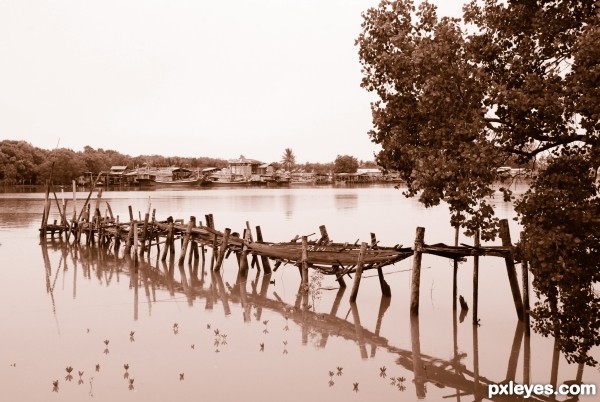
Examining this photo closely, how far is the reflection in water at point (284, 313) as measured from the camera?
11398mm

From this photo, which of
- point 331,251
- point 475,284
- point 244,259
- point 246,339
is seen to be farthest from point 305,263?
point 475,284

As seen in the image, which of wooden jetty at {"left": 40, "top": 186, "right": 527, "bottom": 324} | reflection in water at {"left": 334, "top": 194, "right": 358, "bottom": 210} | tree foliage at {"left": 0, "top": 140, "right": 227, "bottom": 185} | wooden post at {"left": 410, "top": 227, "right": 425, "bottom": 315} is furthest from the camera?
tree foliage at {"left": 0, "top": 140, "right": 227, "bottom": 185}

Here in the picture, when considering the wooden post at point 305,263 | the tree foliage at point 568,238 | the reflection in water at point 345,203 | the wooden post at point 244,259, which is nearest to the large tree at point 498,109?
the tree foliage at point 568,238

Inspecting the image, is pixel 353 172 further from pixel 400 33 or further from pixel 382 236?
pixel 400 33

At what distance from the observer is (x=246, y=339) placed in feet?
44.7

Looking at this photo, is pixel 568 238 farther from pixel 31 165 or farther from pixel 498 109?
pixel 31 165

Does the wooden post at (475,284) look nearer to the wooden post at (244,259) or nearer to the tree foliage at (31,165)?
the wooden post at (244,259)

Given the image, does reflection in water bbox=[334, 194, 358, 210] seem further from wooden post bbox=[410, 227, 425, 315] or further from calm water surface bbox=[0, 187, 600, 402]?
wooden post bbox=[410, 227, 425, 315]

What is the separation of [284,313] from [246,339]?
288cm

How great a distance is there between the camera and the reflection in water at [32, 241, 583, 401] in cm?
1140

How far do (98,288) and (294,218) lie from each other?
111 ft

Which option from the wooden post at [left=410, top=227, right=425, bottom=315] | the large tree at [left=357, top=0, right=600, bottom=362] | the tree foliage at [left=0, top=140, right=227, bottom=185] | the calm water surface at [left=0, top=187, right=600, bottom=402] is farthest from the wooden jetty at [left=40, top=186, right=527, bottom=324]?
the tree foliage at [left=0, top=140, right=227, bottom=185]

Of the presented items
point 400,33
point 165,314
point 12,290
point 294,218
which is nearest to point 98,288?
point 12,290

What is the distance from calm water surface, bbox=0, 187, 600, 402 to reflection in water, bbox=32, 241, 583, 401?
0.16 ft
